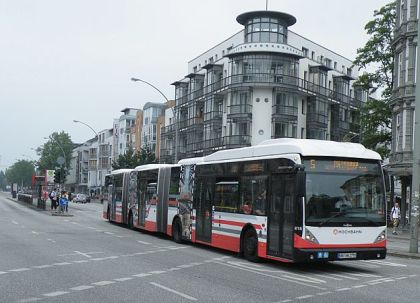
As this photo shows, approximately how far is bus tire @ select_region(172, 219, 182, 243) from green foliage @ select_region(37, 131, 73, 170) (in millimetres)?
119277

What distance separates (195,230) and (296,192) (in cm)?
668

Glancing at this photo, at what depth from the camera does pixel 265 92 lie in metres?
60.0

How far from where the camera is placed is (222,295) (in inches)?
382

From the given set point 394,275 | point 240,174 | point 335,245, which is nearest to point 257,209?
point 240,174

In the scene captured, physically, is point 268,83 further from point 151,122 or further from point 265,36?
point 151,122

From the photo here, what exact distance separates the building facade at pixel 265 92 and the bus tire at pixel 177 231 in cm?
3272

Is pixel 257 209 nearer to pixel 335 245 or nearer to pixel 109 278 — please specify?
pixel 335 245

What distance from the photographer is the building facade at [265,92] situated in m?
59.8

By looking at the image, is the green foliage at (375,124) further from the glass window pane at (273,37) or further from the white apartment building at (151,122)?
the white apartment building at (151,122)

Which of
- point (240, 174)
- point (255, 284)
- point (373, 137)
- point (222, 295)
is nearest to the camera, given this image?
point (222, 295)

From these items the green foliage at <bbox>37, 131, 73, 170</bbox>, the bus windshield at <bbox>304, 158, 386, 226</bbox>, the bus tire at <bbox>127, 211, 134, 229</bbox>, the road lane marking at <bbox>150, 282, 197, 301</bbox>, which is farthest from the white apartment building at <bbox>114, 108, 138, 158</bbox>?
the road lane marking at <bbox>150, 282, 197, 301</bbox>

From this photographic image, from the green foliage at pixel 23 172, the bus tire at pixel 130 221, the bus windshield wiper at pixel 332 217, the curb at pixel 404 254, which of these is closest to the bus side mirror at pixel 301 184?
the bus windshield wiper at pixel 332 217

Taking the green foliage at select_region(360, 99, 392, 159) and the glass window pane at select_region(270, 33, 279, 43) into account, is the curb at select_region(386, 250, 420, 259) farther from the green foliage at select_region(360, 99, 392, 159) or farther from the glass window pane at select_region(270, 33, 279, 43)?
the glass window pane at select_region(270, 33, 279, 43)

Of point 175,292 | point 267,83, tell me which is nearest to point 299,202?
point 175,292
